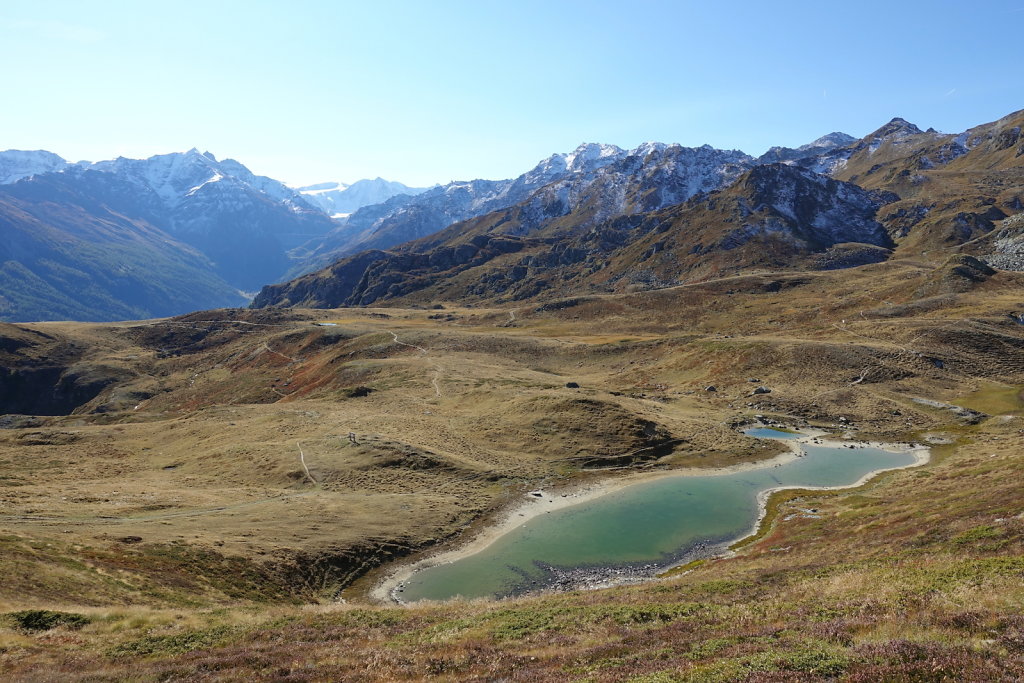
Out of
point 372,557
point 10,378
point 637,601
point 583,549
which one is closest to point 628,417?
point 583,549

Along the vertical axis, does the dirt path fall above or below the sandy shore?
above

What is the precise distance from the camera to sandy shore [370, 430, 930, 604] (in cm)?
4741

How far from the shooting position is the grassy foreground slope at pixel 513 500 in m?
19.8

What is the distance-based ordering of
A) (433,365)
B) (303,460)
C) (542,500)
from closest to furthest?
(542,500)
(303,460)
(433,365)

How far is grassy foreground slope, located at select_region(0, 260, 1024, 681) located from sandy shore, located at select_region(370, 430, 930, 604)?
6.85 ft

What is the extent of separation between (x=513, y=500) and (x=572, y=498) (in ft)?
22.0

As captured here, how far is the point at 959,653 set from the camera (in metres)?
13.9

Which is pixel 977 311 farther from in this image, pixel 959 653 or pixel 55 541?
pixel 55 541

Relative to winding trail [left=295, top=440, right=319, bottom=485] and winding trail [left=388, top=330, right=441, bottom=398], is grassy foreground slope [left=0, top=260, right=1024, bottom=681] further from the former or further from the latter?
winding trail [left=388, top=330, right=441, bottom=398]

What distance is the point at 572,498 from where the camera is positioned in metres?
61.9

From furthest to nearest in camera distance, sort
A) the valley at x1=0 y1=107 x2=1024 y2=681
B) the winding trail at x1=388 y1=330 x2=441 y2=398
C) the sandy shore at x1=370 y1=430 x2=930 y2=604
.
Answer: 1. the winding trail at x1=388 y1=330 x2=441 y2=398
2. the sandy shore at x1=370 y1=430 x2=930 y2=604
3. the valley at x1=0 y1=107 x2=1024 y2=681

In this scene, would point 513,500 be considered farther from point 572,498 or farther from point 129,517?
point 129,517

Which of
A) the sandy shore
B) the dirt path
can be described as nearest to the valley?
the dirt path

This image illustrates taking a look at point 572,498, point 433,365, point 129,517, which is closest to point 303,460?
point 129,517
